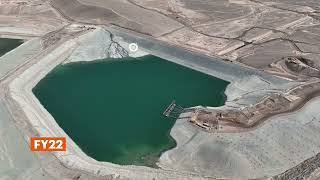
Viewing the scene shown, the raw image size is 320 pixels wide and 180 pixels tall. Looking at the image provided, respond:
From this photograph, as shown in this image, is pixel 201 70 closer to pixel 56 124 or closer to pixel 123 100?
pixel 123 100

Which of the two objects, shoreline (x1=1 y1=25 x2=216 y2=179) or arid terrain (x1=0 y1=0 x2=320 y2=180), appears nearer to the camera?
shoreline (x1=1 y1=25 x2=216 y2=179)

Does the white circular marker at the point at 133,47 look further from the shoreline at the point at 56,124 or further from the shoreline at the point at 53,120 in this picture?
the shoreline at the point at 56,124

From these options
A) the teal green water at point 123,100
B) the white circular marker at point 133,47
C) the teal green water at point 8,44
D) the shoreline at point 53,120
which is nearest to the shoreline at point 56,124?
the shoreline at point 53,120

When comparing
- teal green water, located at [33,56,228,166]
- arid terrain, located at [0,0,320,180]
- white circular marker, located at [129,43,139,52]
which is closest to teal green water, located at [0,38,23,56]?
→ arid terrain, located at [0,0,320,180]

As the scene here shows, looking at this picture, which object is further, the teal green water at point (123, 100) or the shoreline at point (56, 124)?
the teal green water at point (123, 100)

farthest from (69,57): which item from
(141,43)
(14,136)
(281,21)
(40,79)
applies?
(281,21)

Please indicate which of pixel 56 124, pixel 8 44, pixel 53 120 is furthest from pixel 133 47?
pixel 56 124

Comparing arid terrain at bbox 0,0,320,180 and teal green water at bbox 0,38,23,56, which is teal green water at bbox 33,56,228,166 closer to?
arid terrain at bbox 0,0,320,180
